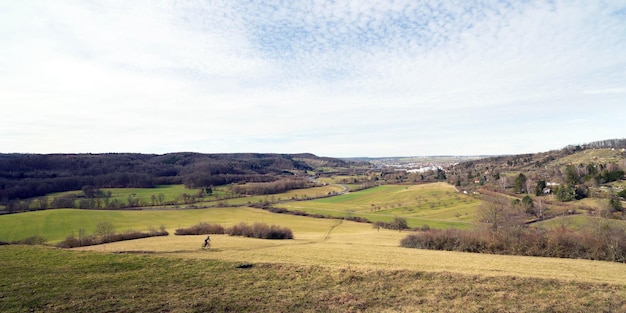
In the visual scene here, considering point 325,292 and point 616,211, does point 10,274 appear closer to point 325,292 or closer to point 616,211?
point 325,292

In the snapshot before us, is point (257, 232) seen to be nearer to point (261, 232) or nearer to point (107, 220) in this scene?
point (261, 232)

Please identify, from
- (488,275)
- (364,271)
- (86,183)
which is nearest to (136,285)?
(364,271)

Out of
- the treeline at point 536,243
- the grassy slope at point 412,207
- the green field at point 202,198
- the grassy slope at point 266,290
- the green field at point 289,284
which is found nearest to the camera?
the grassy slope at point 266,290

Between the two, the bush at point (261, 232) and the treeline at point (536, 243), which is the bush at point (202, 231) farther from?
the treeline at point (536, 243)

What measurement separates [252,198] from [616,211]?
108m

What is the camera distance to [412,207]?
10000cm

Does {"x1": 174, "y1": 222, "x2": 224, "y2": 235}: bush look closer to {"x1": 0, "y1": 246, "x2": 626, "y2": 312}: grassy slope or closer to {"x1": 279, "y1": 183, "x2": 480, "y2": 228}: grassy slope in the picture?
{"x1": 0, "y1": 246, "x2": 626, "y2": 312}: grassy slope

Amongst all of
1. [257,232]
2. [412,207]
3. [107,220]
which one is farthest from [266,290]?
[412,207]

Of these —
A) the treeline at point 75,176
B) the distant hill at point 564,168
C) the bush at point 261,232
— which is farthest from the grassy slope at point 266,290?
the treeline at point 75,176

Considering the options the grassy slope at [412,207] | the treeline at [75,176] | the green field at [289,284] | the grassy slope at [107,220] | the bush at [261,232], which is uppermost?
the treeline at [75,176]

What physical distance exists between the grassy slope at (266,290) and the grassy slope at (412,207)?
2369 inches

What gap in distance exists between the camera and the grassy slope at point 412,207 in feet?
268

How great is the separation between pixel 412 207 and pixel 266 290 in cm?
9008

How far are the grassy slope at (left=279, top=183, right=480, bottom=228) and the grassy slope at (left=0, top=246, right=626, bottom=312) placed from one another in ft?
197
